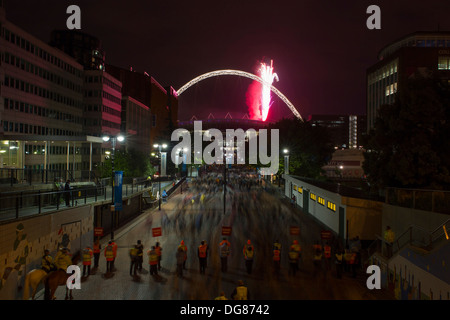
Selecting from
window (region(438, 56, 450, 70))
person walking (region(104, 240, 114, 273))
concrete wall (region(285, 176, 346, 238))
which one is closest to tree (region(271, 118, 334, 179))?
concrete wall (region(285, 176, 346, 238))

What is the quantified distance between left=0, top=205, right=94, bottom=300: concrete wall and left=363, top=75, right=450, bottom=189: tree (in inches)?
643

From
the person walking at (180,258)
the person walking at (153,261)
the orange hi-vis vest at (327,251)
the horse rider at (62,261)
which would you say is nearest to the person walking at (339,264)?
the orange hi-vis vest at (327,251)

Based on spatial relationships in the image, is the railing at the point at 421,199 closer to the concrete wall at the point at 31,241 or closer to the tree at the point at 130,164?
the concrete wall at the point at 31,241

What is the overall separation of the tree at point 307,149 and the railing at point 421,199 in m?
39.3

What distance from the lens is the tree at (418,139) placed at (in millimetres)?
17625

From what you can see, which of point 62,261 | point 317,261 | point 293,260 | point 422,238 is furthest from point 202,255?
point 422,238

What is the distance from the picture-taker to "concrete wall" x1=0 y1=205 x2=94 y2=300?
11250 mm

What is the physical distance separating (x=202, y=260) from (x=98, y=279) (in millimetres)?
3973

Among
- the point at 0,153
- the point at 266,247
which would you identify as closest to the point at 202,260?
the point at 266,247

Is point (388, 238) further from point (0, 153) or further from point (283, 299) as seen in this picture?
point (0, 153)

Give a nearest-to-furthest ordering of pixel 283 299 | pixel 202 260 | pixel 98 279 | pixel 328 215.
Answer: pixel 283 299 < pixel 98 279 < pixel 202 260 < pixel 328 215

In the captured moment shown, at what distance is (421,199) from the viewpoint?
1518 cm

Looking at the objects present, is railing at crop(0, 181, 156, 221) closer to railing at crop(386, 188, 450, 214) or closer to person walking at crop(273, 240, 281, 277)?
person walking at crop(273, 240, 281, 277)
